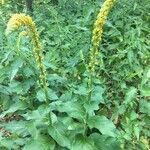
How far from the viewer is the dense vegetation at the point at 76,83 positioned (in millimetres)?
4445

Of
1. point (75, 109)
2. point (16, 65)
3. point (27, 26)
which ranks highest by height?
point (27, 26)

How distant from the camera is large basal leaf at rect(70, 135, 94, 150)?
14.6 ft

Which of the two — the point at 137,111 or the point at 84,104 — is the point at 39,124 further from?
the point at 137,111

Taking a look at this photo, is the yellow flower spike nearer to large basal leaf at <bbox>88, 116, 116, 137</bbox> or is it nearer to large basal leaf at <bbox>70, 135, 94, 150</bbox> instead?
large basal leaf at <bbox>88, 116, 116, 137</bbox>

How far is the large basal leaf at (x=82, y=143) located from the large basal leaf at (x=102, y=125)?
0.73ft

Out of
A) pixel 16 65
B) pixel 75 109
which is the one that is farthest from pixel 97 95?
pixel 16 65

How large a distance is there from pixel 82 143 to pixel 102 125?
29 centimetres

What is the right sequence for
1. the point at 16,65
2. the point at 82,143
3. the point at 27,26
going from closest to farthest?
the point at 27,26 → the point at 82,143 → the point at 16,65

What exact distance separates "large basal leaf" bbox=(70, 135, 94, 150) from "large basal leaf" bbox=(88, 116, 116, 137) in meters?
0.22

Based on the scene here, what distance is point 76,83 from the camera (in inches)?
219

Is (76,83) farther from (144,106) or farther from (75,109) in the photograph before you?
(75,109)

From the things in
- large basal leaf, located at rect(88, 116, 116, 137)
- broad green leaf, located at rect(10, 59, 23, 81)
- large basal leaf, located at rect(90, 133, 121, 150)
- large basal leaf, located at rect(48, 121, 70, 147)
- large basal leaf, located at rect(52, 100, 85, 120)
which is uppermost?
broad green leaf, located at rect(10, 59, 23, 81)

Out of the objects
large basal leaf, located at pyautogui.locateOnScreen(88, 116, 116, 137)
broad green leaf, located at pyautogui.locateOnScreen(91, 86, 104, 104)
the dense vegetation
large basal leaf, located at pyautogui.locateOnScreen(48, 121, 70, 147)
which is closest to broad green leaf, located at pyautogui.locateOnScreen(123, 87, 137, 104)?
the dense vegetation

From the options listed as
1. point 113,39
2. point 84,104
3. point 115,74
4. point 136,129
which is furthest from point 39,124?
point 113,39
